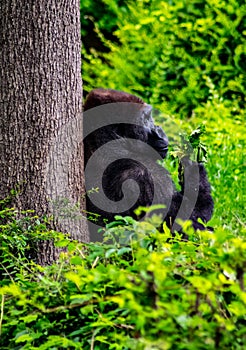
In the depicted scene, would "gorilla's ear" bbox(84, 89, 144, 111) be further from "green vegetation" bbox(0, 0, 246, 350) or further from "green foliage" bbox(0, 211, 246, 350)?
"green foliage" bbox(0, 211, 246, 350)

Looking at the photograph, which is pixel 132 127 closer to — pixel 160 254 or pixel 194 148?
pixel 194 148

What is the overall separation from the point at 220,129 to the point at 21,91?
2.97 m

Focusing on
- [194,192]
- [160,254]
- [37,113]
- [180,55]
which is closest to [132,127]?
[194,192]

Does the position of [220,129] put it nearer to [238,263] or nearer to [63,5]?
[63,5]

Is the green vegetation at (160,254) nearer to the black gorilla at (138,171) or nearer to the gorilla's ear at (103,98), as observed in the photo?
the black gorilla at (138,171)

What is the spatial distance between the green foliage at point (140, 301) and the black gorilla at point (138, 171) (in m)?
1.28

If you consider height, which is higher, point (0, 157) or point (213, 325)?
point (0, 157)

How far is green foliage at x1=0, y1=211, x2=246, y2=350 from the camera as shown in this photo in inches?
67.2

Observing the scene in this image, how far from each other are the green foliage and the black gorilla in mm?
1280

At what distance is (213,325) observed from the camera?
170 cm

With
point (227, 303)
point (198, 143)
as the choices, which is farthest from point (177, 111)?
point (227, 303)

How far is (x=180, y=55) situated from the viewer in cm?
732

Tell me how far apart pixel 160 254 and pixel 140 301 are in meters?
0.33

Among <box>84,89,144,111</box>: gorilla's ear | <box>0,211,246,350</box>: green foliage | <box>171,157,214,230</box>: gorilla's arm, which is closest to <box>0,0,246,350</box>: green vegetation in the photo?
<box>0,211,246,350</box>: green foliage
